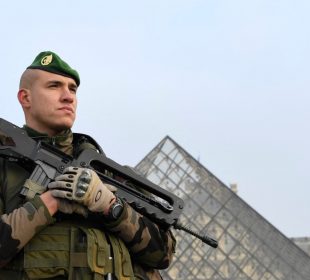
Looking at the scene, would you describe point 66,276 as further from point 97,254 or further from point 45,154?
point 45,154

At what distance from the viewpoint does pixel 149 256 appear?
2.06 meters

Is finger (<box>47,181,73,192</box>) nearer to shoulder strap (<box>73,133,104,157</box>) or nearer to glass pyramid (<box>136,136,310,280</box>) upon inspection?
shoulder strap (<box>73,133,104,157</box>)

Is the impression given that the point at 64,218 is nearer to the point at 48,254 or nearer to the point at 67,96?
the point at 48,254

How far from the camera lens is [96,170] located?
6.81 ft

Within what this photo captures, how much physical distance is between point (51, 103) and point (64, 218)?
0.39 m

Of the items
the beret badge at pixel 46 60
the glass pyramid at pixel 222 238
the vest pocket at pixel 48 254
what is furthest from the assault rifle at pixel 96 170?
the glass pyramid at pixel 222 238

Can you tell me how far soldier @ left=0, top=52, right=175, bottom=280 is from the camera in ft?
5.99

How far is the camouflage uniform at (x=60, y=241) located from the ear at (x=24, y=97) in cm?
16

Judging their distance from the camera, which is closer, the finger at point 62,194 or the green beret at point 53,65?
the finger at point 62,194

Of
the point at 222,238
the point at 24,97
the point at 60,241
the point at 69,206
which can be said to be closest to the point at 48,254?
the point at 60,241

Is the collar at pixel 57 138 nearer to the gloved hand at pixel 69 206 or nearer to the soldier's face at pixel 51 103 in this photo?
the soldier's face at pixel 51 103

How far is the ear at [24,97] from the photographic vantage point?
2.13 meters

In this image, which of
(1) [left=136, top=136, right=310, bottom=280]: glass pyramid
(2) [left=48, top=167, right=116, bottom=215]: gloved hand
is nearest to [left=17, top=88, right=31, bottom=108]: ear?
(2) [left=48, top=167, right=116, bottom=215]: gloved hand

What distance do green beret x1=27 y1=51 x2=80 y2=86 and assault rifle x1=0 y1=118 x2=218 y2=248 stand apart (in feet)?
0.77
